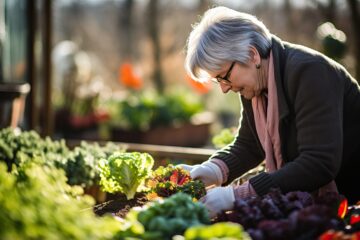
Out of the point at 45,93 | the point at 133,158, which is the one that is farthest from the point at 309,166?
the point at 45,93

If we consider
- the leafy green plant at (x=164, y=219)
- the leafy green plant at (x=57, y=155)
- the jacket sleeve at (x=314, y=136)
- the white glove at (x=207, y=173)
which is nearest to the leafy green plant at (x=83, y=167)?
the leafy green plant at (x=57, y=155)

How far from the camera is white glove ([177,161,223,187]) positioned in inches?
105

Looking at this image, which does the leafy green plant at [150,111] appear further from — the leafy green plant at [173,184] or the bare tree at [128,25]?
the bare tree at [128,25]

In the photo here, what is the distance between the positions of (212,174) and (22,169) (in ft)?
2.72

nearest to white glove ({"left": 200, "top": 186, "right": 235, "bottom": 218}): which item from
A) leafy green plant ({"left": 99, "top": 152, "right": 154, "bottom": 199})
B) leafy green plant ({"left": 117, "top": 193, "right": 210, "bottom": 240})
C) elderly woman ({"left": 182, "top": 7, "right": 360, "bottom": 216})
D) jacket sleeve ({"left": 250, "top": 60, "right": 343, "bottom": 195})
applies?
elderly woman ({"left": 182, "top": 7, "right": 360, "bottom": 216})

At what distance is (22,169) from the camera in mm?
2436

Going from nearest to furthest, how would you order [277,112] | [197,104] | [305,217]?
[305,217] → [277,112] → [197,104]

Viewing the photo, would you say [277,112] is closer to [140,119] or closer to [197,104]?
[140,119]

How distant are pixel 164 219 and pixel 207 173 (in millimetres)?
855

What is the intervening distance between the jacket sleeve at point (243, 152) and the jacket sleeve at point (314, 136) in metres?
0.49

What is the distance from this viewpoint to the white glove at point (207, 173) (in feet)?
8.73

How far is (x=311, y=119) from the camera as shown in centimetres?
235

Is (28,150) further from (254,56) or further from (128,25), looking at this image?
(128,25)

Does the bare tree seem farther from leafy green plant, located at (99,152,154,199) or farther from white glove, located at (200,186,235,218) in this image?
white glove, located at (200,186,235,218)
